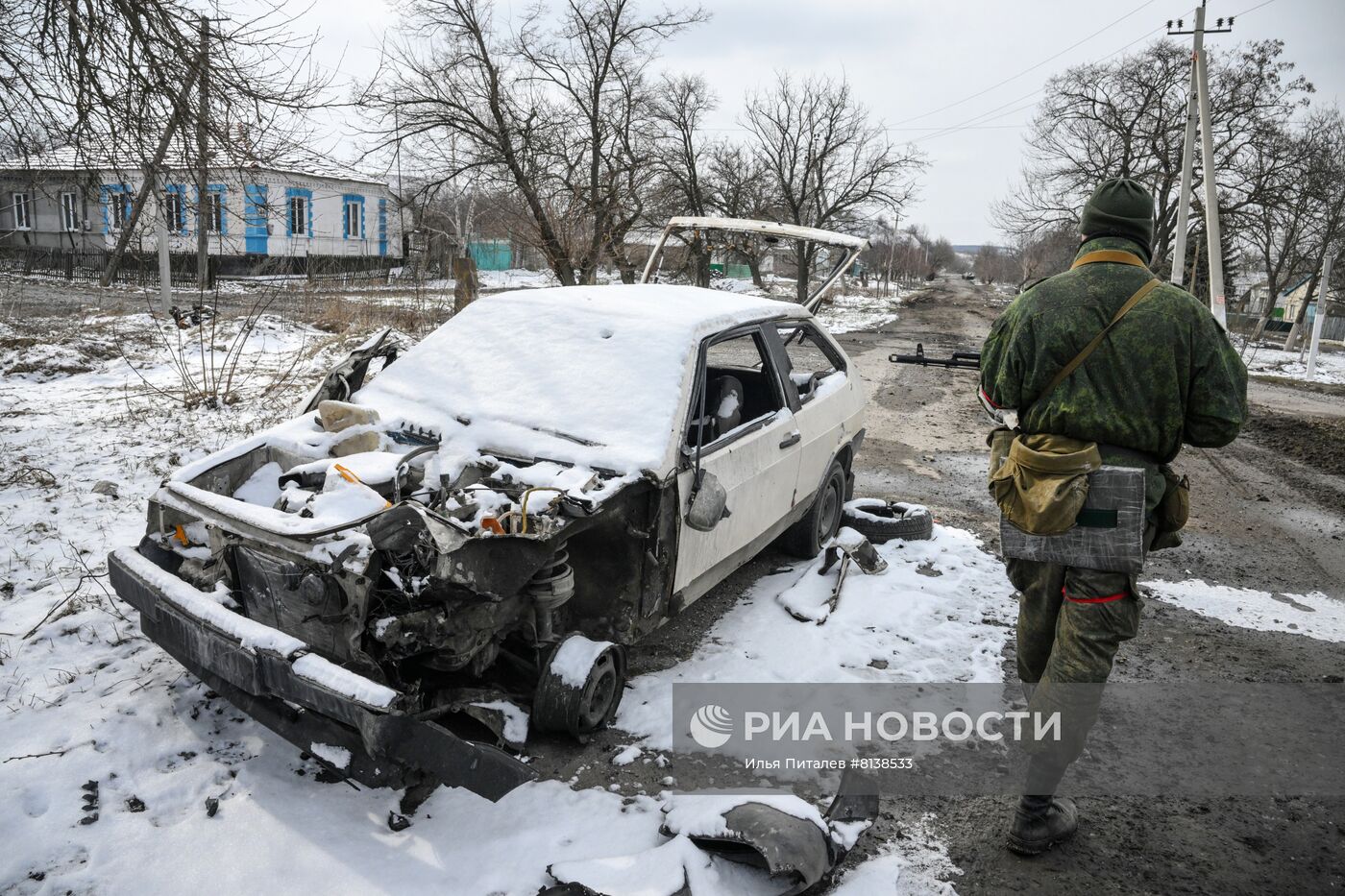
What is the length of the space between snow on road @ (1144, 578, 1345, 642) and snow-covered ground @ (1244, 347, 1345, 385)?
1568 centimetres

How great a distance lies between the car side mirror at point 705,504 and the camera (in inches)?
134

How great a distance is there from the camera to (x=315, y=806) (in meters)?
2.73

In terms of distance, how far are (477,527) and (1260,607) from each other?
455cm

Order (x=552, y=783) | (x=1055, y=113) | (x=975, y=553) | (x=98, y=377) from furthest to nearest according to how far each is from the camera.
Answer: (x=1055, y=113) < (x=98, y=377) < (x=975, y=553) < (x=552, y=783)

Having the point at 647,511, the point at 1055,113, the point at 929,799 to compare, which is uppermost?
the point at 1055,113

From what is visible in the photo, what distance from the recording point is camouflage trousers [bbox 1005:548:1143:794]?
2590 mm

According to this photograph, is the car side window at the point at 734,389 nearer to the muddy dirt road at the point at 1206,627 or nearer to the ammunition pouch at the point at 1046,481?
the ammunition pouch at the point at 1046,481

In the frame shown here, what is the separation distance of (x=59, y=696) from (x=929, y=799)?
339 centimetres

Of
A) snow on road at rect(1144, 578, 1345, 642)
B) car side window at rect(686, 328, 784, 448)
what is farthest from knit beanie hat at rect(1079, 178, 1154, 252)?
snow on road at rect(1144, 578, 1345, 642)

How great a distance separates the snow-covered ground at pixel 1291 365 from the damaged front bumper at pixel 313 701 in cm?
2012

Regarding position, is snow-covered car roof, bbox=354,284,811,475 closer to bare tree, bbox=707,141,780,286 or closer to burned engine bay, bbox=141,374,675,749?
burned engine bay, bbox=141,374,675,749

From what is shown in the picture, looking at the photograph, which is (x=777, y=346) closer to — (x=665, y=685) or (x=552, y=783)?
(x=665, y=685)

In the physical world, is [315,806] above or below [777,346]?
below

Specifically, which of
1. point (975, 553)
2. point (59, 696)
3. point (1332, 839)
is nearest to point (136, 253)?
point (59, 696)
